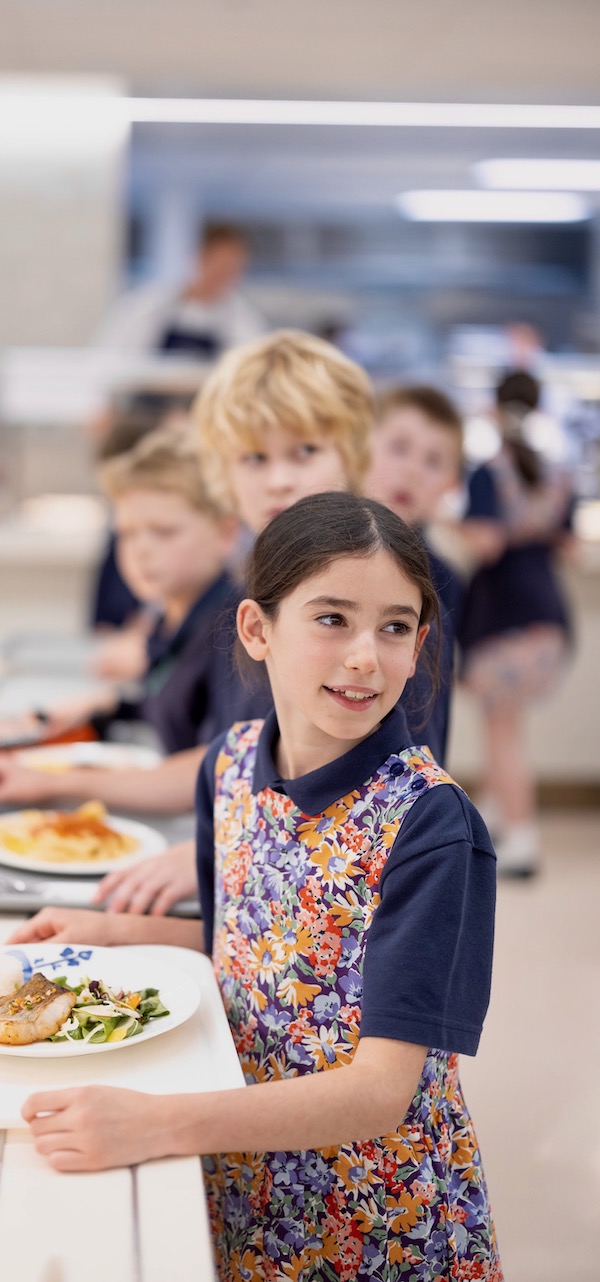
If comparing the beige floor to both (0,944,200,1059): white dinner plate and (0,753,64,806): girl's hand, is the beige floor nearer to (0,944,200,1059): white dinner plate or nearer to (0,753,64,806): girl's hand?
(0,753,64,806): girl's hand

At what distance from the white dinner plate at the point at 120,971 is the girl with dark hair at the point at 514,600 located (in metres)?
2.61

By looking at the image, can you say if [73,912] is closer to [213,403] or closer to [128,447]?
[213,403]

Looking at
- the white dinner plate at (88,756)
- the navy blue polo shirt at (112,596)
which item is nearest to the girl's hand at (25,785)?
the white dinner plate at (88,756)

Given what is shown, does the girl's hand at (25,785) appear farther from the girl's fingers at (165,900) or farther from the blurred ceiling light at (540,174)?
the blurred ceiling light at (540,174)

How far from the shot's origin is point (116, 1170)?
2.74 feet

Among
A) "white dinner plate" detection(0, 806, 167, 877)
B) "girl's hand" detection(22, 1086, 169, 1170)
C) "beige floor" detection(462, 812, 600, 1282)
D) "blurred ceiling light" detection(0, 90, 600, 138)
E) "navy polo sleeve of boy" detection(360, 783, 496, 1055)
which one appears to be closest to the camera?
"girl's hand" detection(22, 1086, 169, 1170)

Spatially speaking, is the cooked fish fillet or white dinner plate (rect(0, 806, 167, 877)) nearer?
the cooked fish fillet

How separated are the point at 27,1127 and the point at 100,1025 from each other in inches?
4.5

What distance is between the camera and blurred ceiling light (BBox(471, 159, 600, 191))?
734cm

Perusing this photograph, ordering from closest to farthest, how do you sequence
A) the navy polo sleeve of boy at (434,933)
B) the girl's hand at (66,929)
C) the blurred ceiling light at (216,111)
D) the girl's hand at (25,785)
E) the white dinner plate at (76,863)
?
the navy polo sleeve of boy at (434,933), the girl's hand at (66,929), the white dinner plate at (76,863), the girl's hand at (25,785), the blurred ceiling light at (216,111)

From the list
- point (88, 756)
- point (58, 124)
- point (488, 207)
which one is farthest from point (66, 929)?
point (488, 207)

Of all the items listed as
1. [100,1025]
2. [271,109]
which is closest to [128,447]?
[100,1025]

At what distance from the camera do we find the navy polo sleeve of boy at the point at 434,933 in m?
0.93

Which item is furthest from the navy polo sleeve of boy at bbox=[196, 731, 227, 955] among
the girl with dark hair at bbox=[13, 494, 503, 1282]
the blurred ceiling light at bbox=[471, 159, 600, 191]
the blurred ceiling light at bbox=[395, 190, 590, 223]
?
the blurred ceiling light at bbox=[395, 190, 590, 223]
